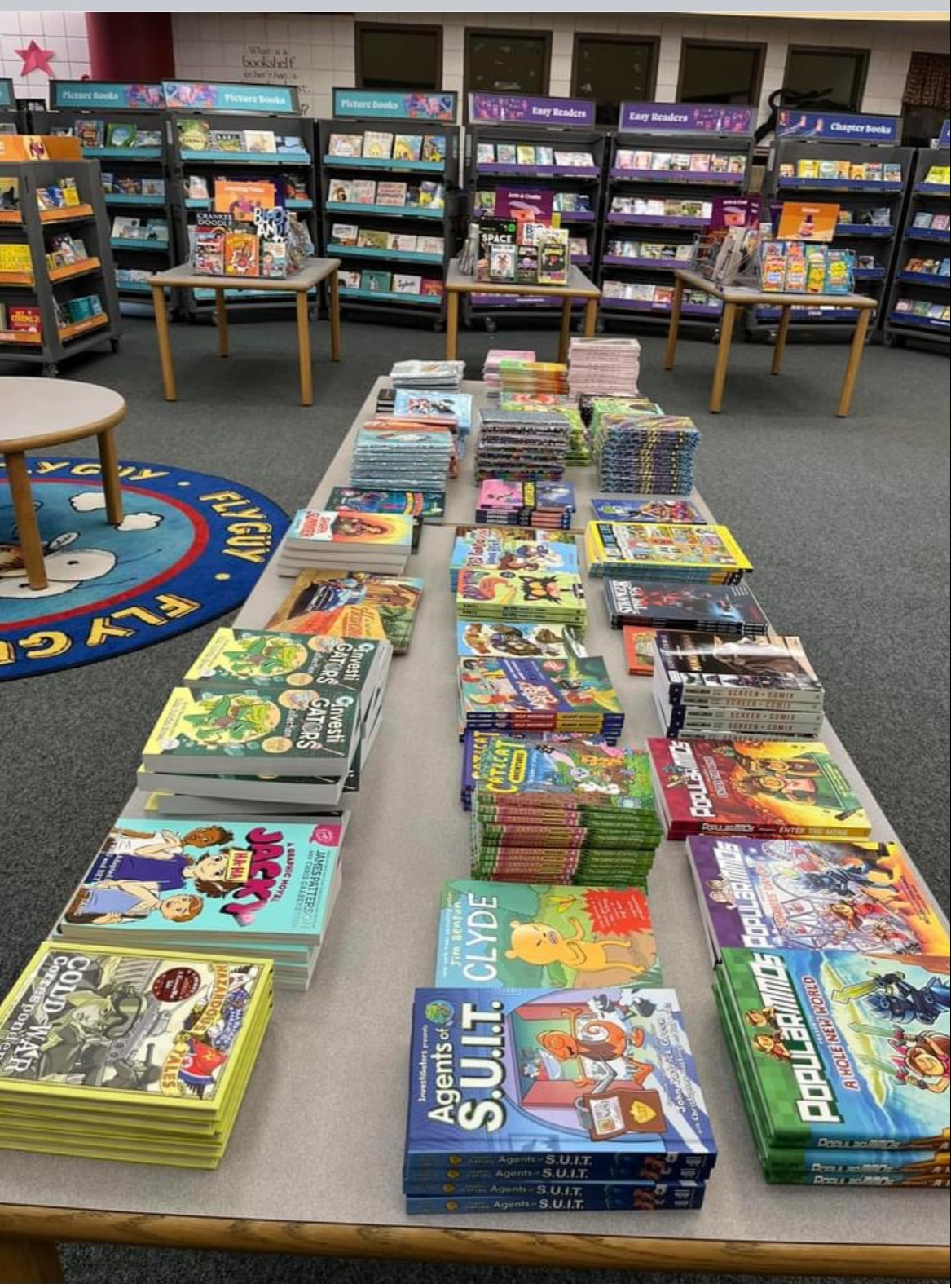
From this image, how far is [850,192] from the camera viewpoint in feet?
27.4

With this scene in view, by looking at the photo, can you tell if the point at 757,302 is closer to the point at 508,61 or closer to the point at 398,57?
the point at 508,61

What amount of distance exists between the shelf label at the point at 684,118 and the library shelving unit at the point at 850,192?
0.39 meters

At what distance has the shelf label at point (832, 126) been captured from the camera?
809 centimetres

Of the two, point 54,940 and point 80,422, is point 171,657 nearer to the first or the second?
point 80,422

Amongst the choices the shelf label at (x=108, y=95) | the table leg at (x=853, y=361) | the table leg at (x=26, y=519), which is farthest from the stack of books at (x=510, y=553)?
the shelf label at (x=108, y=95)

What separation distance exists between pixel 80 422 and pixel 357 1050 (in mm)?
3006

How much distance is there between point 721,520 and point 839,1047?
13.1ft

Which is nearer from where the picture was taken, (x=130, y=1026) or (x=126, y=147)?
(x=130, y=1026)

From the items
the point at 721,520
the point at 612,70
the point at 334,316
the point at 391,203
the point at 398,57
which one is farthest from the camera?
the point at 398,57

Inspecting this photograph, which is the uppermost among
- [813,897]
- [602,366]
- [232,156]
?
[232,156]

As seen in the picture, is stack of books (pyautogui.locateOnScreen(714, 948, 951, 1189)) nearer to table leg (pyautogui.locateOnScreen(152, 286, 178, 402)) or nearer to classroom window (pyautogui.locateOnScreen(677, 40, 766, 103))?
table leg (pyautogui.locateOnScreen(152, 286, 178, 402))

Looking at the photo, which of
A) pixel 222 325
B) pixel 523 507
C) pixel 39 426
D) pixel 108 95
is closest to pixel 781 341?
pixel 222 325

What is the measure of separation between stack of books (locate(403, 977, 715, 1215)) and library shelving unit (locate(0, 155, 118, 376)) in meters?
6.10

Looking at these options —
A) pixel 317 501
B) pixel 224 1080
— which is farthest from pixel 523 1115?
pixel 317 501
